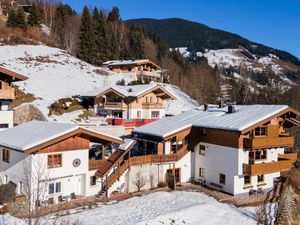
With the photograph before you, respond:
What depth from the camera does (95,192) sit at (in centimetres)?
2439

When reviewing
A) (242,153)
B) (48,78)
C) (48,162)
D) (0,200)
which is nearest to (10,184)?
(0,200)

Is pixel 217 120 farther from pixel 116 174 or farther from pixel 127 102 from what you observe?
pixel 127 102

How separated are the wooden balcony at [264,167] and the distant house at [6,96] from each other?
20.7 m

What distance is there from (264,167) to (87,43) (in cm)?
5989

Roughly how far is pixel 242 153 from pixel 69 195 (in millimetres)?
13330

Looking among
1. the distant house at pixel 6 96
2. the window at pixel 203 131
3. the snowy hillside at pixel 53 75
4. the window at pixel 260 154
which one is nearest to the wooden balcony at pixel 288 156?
the window at pixel 260 154

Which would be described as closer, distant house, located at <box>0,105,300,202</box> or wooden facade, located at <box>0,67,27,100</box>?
distant house, located at <box>0,105,300,202</box>

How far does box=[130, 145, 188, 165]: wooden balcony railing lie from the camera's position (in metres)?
26.6

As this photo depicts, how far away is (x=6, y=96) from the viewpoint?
29719 mm

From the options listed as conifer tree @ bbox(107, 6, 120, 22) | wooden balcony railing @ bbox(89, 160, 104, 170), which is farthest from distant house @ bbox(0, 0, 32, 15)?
wooden balcony railing @ bbox(89, 160, 104, 170)

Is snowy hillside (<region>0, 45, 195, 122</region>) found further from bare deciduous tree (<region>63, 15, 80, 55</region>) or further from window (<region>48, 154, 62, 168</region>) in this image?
window (<region>48, 154, 62, 168</region>)

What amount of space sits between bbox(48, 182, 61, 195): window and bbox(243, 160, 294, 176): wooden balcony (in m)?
13.9

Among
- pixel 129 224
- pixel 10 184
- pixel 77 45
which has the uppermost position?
pixel 77 45

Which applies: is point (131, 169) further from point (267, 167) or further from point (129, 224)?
point (267, 167)
